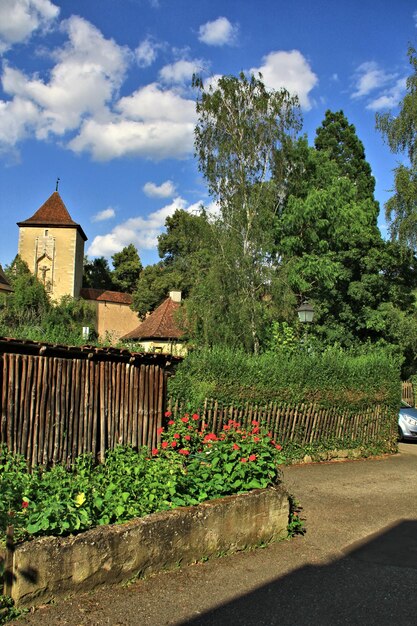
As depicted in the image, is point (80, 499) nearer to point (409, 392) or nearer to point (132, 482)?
point (132, 482)

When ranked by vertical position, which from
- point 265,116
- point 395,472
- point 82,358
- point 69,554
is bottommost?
point 395,472

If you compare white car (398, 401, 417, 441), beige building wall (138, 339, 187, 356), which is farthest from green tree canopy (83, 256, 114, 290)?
white car (398, 401, 417, 441)

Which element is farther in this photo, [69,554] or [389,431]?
[389,431]

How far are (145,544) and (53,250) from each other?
5258cm

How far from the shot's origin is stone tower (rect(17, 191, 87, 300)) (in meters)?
54.1

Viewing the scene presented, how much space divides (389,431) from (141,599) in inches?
431

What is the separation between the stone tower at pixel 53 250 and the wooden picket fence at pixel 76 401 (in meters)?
47.8

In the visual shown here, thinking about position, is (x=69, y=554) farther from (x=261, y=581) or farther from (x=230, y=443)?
(x=230, y=443)

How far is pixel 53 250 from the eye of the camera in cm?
5400

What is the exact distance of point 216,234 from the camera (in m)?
20.3

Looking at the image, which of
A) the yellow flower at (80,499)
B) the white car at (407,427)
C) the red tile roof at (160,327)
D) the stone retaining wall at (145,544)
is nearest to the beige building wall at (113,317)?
the red tile roof at (160,327)

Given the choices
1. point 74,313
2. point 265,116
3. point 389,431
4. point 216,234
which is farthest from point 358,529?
point 74,313

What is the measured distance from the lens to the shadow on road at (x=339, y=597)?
3.91m

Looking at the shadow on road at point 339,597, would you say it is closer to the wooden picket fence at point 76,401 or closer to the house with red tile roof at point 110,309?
the wooden picket fence at point 76,401
